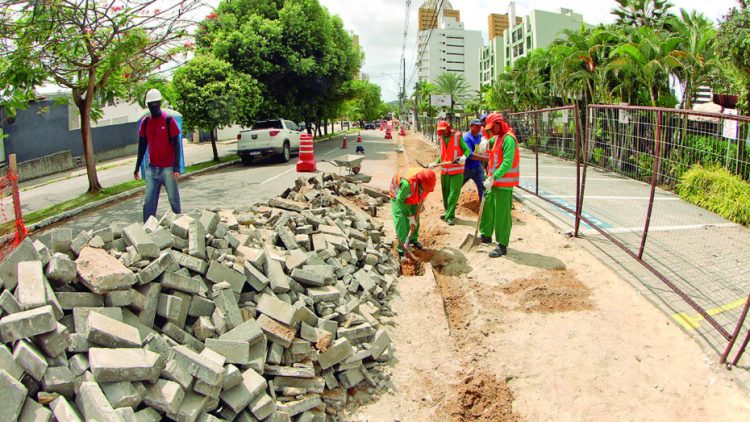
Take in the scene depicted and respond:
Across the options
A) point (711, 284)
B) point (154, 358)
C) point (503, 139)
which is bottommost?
point (711, 284)

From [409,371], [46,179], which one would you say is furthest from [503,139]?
A: [46,179]

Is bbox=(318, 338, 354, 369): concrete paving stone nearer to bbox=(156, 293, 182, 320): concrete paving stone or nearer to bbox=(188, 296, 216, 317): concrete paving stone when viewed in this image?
bbox=(188, 296, 216, 317): concrete paving stone

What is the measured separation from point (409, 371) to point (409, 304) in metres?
1.33

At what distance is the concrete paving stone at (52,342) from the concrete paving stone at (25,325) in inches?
1.5

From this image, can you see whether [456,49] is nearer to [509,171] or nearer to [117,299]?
[509,171]

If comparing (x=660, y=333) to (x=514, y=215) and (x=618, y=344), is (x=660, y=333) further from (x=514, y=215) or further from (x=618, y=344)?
(x=514, y=215)

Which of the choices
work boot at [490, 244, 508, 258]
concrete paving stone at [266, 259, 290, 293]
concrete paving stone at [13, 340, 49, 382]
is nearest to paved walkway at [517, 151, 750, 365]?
work boot at [490, 244, 508, 258]

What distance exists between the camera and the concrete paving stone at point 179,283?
12.4ft

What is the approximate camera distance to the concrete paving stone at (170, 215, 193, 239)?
4.43 meters

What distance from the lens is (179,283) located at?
150 inches

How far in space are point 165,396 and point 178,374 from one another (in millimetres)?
165

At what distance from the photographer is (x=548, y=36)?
64.6 m

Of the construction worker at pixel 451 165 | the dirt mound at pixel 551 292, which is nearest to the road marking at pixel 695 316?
the dirt mound at pixel 551 292

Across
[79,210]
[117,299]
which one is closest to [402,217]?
[117,299]
